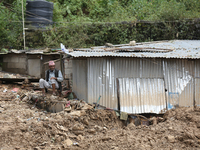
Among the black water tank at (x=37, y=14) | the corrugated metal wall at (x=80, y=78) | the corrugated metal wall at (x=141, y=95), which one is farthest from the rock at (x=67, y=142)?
the black water tank at (x=37, y=14)

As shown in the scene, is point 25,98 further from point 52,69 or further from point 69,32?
point 69,32

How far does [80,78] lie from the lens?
8367mm

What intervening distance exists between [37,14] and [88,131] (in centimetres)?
1161

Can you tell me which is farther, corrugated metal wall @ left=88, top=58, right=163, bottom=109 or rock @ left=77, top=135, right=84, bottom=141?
corrugated metal wall @ left=88, top=58, right=163, bottom=109

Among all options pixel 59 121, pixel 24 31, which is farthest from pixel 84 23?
pixel 59 121

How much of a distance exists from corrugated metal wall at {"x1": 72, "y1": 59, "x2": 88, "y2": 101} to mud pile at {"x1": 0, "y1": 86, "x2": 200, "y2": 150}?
3.43 ft

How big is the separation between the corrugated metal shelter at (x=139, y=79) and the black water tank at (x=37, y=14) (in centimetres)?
820

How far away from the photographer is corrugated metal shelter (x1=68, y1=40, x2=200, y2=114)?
26.3 feet

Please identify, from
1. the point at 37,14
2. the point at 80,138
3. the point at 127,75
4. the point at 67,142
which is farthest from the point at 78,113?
the point at 37,14

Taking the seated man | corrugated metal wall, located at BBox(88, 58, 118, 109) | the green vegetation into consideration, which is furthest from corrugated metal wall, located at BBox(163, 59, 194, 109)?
the green vegetation

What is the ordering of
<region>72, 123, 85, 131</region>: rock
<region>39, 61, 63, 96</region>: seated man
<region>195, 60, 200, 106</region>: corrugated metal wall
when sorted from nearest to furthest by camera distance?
1. <region>72, 123, 85, 131</region>: rock
2. <region>39, 61, 63, 96</region>: seated man
3. <region>195, 60, 200, 106</region>: corrugated metal wall

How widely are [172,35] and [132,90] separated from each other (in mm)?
8109

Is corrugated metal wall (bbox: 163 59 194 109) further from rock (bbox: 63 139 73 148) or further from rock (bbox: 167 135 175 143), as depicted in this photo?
rock (bbox: 63 139 73 148)

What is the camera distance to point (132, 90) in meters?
8.19
